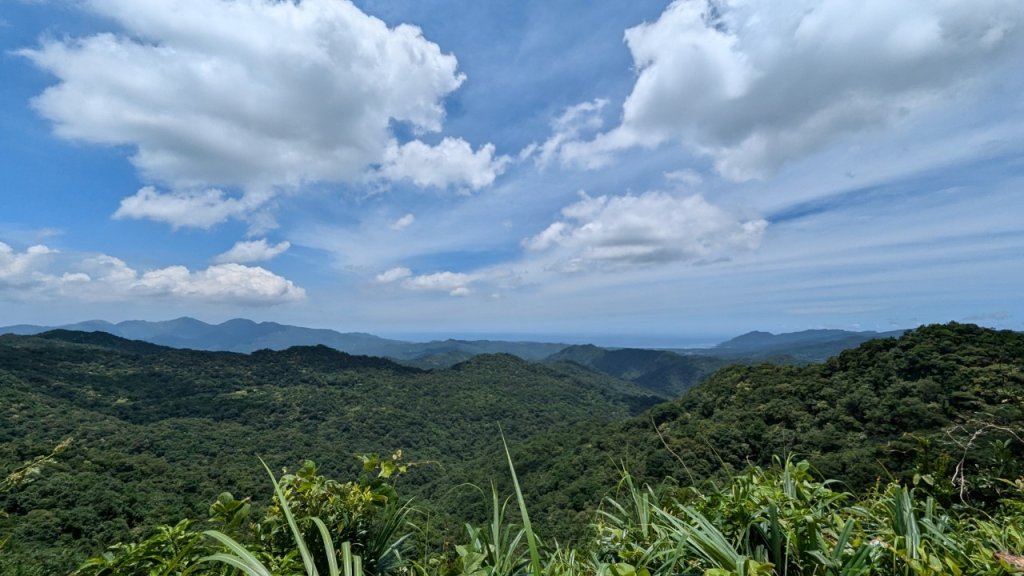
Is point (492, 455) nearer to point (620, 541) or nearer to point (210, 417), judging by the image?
point (210, 417)

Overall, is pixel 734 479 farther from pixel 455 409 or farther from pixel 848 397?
pixel 455 409

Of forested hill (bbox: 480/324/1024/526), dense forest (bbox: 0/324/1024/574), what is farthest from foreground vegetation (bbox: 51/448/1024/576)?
forested hill (bbox: 480/324/1024/526)

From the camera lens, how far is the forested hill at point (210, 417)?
30453 mm

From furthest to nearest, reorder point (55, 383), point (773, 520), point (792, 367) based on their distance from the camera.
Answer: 1. point (55, 383)
2. point (792, 367)
3. point (773, 520)

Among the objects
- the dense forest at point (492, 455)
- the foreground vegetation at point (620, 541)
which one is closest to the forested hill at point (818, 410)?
the dense forest at point (492, 455)

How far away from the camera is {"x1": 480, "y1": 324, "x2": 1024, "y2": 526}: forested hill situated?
32094 millimetres

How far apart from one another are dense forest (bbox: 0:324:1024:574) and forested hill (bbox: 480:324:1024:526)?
0.26 metres

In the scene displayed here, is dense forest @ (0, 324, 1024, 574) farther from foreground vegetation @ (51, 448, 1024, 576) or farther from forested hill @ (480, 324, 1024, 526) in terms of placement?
forested hill @ (480, 324, 1024, 526)

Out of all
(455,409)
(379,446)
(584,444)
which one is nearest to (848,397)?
(584,444)

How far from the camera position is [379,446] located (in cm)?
8250

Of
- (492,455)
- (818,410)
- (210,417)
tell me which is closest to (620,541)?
(818,410)

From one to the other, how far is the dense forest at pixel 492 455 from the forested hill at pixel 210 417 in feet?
1.44

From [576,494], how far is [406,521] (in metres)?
44.6

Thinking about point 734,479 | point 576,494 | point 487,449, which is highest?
point 734,479
